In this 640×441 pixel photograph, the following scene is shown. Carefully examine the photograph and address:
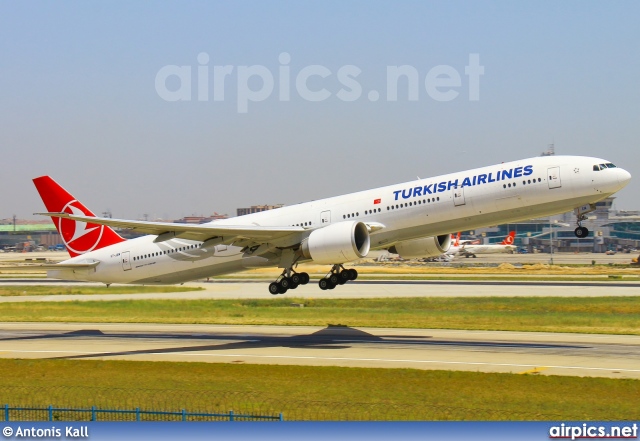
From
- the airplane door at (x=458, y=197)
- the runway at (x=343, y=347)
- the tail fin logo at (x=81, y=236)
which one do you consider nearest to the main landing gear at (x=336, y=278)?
the runway at (x=343, y=347)

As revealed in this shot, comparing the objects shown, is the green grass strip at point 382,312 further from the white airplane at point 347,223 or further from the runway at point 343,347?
the white airplane at point 347,223

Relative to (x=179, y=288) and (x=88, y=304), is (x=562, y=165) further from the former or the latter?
(x=179, y=288)

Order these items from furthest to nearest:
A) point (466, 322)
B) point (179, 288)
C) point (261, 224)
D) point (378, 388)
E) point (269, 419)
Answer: point (179, 288), point (466, 322), point (261, 224), point (378, 388), point (269, 419)

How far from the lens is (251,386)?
31.8m

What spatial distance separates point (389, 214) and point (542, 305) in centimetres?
2256

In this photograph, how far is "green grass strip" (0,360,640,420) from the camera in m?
26.4

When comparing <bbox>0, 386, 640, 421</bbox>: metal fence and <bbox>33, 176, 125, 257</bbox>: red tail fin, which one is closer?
<bbox>0, 386, 640, 421</bbox>: metal fence

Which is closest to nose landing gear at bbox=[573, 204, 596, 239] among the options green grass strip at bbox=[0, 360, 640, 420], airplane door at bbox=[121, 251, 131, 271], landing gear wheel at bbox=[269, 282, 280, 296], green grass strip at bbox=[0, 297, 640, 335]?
green grass strip at bbox=[0, 297, 640, 335]

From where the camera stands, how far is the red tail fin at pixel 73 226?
54.2 metres

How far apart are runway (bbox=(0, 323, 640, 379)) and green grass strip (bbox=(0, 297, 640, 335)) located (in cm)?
333

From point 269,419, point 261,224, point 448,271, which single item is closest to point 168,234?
point 261,224

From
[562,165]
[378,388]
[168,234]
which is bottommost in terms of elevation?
[378,388]

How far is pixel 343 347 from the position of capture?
42.4 metres

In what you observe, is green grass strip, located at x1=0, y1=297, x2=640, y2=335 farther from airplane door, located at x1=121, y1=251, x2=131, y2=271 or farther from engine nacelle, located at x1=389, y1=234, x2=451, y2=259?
airplane door, located at x1=121, y1=251, x2=131, y2=271
